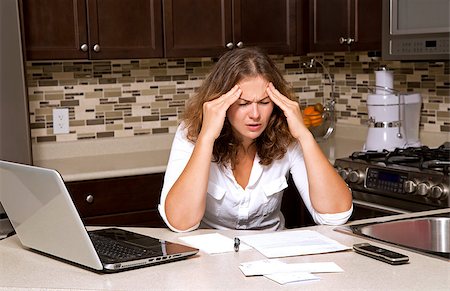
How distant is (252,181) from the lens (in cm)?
260

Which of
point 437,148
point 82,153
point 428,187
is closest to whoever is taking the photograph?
point 428,187

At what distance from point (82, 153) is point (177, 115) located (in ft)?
1.92

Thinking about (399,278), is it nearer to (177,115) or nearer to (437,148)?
(437,148)

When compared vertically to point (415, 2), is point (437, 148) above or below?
below

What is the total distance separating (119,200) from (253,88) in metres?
1.22

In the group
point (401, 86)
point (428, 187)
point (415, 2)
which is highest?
point (415, 2)

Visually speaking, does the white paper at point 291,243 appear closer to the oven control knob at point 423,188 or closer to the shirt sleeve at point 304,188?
the shirt sleeve at point 304,188

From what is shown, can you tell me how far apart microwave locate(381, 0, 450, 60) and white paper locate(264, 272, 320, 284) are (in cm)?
180

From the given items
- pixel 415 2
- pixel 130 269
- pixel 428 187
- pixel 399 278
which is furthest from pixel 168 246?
pixel 415 2

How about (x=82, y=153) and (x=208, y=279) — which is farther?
(x=82, y=153)

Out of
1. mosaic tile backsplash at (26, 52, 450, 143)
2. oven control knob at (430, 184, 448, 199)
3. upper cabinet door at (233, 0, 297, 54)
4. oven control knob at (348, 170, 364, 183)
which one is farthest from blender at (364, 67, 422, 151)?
oven control knob at (430, 184, 448, 199)

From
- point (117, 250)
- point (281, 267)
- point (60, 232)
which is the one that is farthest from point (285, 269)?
point (60, 232)

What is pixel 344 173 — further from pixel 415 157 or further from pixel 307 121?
pixel 307 121

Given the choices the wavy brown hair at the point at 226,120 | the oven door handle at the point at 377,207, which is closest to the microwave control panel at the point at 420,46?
the oven door handle at the point at 377,207
